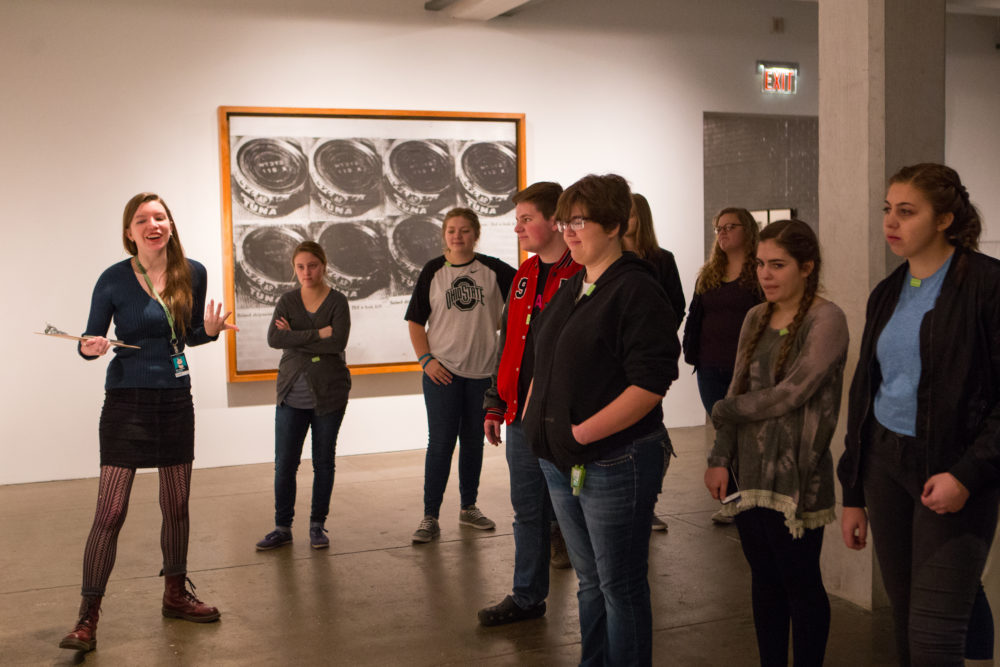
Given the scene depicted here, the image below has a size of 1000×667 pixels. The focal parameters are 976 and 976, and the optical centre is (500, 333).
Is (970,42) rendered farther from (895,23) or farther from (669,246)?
(895,23)

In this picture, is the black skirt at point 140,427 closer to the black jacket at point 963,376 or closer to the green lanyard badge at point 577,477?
the green lanyard badge at point 577,477

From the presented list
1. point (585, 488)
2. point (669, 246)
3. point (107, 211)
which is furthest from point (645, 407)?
point (669, 246)

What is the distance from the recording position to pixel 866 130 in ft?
11.8

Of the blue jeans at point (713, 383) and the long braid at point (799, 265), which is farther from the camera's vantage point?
the blue jeans at point (713, 383)

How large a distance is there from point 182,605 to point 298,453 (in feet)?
3.67

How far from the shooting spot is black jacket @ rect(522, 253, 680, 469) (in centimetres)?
241

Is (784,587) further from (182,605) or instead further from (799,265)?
(182,605)

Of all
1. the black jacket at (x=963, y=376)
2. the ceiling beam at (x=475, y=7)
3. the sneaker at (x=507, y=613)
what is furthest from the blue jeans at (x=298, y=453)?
the ceiling beam at (x=475, y=7)

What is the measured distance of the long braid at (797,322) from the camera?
270 cm

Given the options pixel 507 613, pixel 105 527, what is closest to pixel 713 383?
pixel 507 613

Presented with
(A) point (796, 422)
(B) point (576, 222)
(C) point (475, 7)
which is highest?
(C) point (475, 7)

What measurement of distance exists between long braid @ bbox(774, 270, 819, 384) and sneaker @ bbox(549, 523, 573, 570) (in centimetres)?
187

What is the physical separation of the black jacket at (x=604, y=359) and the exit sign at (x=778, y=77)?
653 cm

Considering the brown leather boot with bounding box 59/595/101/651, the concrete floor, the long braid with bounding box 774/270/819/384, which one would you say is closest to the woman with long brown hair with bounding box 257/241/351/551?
the concrete floor
